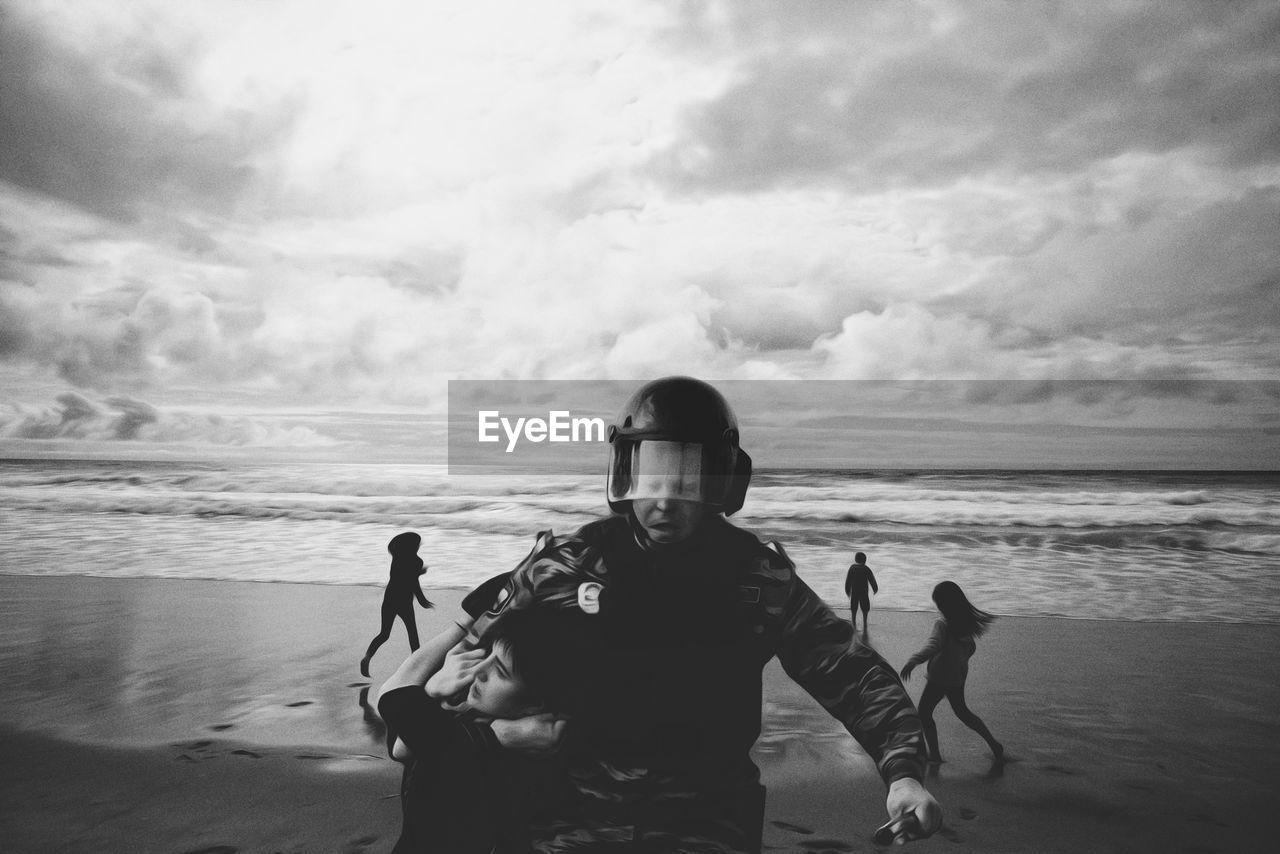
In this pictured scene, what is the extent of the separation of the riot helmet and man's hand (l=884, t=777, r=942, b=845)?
561mm

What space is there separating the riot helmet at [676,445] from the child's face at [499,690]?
0.37 metres

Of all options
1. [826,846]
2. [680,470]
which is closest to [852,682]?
[680,470]

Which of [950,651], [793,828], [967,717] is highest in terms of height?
[950,651]

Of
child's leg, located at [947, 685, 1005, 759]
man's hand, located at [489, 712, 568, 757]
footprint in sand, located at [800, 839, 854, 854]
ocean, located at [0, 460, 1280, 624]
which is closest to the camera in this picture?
man's hand, located at [489, 712, 568, 757]

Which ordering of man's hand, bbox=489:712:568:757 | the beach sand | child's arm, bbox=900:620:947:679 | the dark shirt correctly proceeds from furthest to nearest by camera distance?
child's arm, bbox=900:620:947:679 → the beach sand → man's hand, bbox=489:712:568:757 → the dark shirt

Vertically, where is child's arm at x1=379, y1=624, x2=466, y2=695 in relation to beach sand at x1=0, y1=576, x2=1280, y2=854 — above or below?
above

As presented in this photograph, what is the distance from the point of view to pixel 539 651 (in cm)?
142

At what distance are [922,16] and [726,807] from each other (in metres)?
5.14

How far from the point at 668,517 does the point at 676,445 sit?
0.14 metres

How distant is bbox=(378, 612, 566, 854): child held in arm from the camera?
1.31 m

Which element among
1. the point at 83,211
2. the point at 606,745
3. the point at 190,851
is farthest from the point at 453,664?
the point at 83,211

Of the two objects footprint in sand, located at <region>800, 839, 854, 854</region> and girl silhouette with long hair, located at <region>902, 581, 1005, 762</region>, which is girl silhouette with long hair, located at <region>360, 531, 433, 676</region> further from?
girl silhouette with long hair, located at <region>902, 581, 1005, 762</region>

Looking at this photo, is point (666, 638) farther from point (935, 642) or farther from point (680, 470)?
point (935, 642)

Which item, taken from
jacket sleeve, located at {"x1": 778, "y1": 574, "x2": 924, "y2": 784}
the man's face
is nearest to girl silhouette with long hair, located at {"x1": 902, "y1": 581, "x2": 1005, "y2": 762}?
jacket sleeve, located at {"x1": 778, "y1": 574, "x2": 924, "y2": 784}
